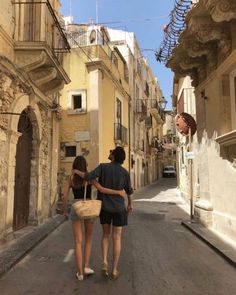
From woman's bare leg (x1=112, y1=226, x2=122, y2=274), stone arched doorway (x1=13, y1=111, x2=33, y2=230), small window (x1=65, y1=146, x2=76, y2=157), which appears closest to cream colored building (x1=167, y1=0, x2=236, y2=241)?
woman's bare leg (x1=112, y1=226, x2=122, y2=274)

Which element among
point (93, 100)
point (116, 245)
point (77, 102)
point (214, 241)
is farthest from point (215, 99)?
point (77, 102)

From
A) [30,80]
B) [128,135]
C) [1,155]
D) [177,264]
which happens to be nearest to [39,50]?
[30,80]

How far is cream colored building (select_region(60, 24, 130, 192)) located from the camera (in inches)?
691

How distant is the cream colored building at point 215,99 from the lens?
7152mm

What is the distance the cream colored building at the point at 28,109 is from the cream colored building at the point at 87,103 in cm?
642

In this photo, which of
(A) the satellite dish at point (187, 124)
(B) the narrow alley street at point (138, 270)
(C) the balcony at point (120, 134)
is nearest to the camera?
(B) the narrow alley street at point (138, 270)

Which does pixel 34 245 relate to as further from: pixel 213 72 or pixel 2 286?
pixel 213 72

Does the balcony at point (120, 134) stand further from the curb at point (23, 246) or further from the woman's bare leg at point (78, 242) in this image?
the woman's bare leg at point (78, 242)

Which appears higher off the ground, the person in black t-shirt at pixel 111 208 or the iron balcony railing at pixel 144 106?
the iron balcony railing at pixel 144 106

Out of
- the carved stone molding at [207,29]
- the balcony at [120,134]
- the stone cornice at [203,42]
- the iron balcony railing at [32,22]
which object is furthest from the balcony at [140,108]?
the carved stone molding at [207,29]

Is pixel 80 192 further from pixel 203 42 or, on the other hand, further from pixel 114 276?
pixel 203 42

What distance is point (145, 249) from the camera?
261 inches

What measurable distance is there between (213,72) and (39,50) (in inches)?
158

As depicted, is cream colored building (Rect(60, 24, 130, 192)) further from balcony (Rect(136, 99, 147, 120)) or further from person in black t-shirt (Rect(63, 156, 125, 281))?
person in black t-shirt (Rect(63, 156, 125, 281))
